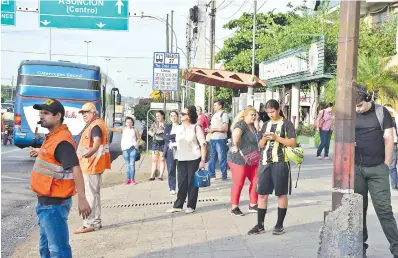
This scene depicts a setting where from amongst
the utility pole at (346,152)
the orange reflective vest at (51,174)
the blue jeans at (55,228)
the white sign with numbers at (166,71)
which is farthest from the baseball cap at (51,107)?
the white sign with numbers at (166,71)

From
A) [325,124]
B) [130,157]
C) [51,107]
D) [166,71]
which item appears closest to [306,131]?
[325,124]

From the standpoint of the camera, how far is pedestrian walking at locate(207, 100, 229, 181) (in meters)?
13.3

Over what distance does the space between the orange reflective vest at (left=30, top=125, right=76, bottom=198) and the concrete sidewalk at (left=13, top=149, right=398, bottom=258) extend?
1908mm

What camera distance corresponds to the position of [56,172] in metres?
5.21

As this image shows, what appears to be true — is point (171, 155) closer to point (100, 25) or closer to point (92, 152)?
point (92, 152)

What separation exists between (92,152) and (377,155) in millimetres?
3639

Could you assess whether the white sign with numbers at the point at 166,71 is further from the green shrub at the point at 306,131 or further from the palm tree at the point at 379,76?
the green shrub at the point at 306,131

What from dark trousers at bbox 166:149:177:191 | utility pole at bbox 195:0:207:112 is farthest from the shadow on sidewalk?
utility pole at bbox 195:0:207:112

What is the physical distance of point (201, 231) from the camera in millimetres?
8047

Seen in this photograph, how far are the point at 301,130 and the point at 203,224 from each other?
22.7 metres

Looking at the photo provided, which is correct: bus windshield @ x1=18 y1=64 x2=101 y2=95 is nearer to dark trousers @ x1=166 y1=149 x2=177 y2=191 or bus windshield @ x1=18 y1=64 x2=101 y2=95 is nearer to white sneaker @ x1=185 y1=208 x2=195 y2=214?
dark trousers @ x1=166 y1=149 x2=177 y2=191

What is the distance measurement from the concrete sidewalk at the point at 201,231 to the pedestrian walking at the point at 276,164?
36cm

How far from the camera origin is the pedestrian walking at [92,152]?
26.1 ft

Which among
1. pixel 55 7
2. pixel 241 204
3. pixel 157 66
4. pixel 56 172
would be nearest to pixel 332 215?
pixel 56 172
